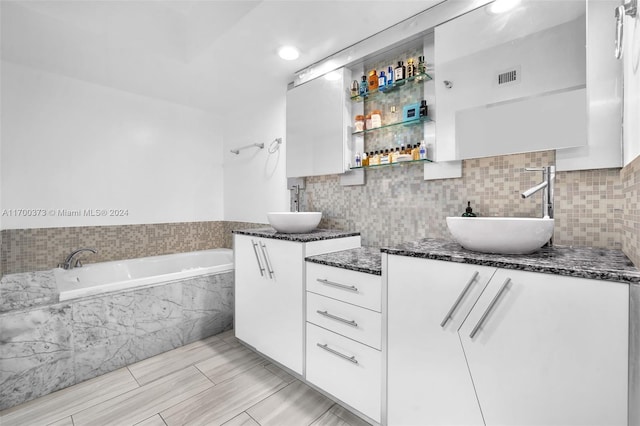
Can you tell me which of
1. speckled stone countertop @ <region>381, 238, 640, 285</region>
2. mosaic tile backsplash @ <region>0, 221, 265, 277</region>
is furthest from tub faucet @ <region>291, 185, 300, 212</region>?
speckled stone countertop @ <region>381, 238, 640, 285</region>

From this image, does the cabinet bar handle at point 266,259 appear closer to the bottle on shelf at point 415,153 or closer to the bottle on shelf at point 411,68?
the bottle on shelf at point 415,153

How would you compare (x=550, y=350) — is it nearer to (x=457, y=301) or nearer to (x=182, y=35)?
(x=457, y=301)

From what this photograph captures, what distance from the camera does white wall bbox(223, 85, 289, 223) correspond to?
294 cm

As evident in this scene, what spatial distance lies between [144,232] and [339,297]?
96.2 inches

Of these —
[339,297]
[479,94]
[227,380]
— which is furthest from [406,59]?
[227,380]

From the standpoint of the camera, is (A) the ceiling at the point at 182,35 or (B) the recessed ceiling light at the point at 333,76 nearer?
(A) the ceiling at the point at 182,35

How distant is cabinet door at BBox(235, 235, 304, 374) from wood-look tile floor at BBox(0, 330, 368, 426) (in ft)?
0.55

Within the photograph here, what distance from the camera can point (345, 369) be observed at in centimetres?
159

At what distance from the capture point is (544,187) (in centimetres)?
136

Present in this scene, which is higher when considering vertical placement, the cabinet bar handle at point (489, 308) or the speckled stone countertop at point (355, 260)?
the speckled stone countertop at point (355, 260)

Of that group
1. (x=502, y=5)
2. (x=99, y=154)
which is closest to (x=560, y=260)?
(x=502, y=5)

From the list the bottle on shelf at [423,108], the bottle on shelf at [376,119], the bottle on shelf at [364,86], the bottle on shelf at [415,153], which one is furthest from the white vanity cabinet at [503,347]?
the bottle on shelf at [364,86]

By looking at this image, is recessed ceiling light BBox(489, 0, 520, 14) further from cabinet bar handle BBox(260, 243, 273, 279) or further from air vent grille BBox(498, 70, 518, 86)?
cabinet bar handle BBox(260, 243, 273, 279)

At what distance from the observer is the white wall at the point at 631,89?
96cm
